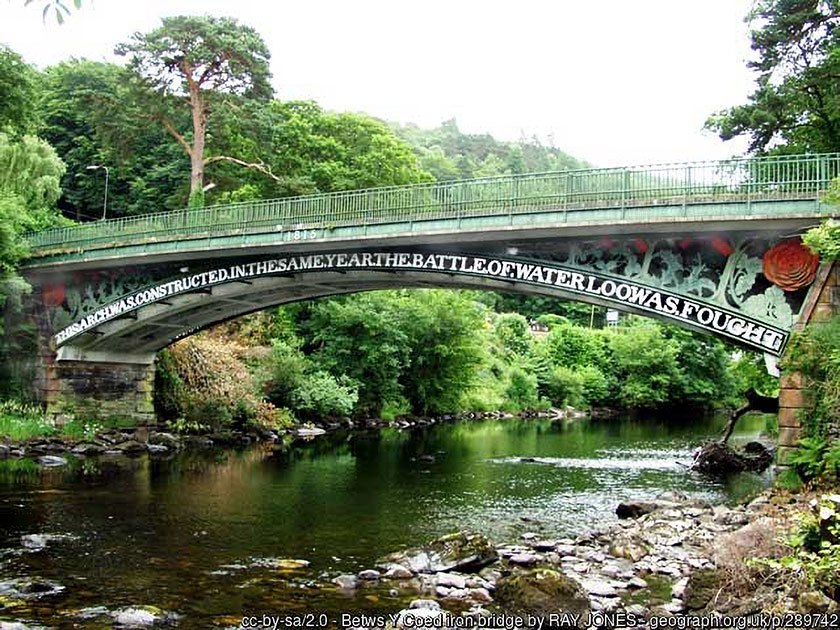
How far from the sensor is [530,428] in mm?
51969

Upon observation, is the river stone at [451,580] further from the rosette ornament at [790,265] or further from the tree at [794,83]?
the tree at [794,83]

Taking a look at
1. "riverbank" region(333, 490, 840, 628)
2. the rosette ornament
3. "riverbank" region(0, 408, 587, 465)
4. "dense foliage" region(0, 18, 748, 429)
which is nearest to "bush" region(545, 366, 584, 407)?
"dense foliage" region(0, 18, 748, 429)

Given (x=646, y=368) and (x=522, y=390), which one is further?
(x=646, y=368)

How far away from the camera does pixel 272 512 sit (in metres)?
19.8

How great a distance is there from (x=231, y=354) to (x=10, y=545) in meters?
24.9

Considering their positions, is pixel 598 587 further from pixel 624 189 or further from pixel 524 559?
pixel 624 189

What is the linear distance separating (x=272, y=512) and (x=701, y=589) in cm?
1135

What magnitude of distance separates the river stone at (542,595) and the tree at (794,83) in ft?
62.9

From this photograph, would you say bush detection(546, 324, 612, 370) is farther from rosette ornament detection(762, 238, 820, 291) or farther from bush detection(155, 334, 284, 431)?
rosette ornament detection(762, 238, 820, 291)

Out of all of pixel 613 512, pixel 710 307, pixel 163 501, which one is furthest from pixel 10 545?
pixel 710 307

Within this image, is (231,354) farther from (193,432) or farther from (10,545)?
(10,545)

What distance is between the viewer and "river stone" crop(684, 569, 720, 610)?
35.9 feet

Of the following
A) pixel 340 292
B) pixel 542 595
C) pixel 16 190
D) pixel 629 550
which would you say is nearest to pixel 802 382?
pixel 629 550

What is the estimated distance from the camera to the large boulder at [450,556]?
45.2 ft
